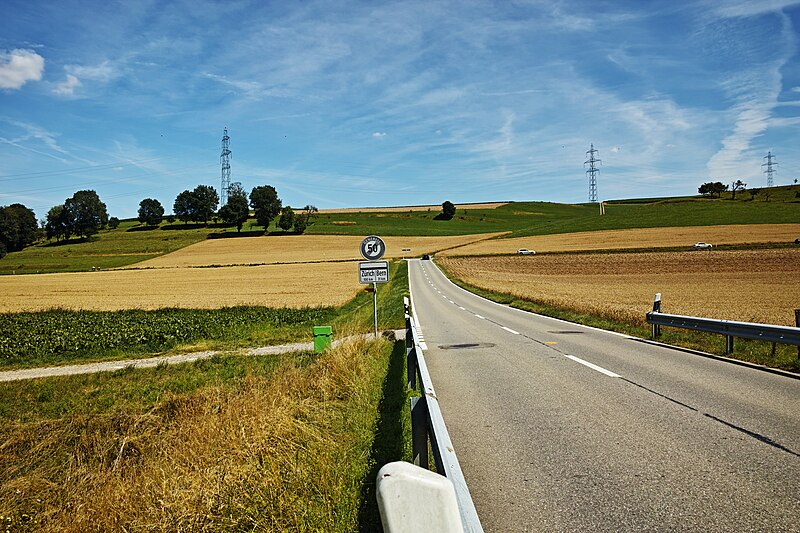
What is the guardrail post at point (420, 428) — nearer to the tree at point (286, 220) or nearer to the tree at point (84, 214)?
the tree at point (286, 220)

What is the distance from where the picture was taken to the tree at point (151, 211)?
5551 inches

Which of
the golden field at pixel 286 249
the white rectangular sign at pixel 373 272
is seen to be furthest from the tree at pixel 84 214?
the white rectangular sign at pixel 373 272

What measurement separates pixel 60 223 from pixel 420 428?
129 metres

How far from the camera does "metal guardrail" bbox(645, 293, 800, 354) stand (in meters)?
10.3

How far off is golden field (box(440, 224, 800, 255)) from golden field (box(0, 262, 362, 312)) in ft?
110

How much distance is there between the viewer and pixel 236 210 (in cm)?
11944

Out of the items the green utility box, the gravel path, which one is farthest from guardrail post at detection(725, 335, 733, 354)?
the green utility box

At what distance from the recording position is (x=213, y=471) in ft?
18.5

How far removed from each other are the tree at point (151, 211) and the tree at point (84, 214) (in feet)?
71.3

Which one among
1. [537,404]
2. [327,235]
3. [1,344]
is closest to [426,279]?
[1,344]

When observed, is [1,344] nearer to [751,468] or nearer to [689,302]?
[751,468]

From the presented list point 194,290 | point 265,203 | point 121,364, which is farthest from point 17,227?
point 121,364

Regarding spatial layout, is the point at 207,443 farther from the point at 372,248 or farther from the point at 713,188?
the point at 713,188

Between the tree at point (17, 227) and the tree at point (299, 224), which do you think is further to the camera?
the tree at point (299, 224)
